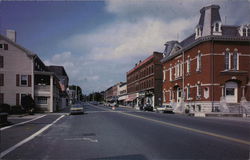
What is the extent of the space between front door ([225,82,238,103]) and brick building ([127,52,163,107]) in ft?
61.2

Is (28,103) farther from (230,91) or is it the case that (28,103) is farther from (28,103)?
(230,91)

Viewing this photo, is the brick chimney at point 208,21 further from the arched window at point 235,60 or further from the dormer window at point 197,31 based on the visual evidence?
the arched window at point 235,60

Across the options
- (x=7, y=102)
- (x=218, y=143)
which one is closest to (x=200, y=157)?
(x=218, y=143)

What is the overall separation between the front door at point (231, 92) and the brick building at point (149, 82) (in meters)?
18.7

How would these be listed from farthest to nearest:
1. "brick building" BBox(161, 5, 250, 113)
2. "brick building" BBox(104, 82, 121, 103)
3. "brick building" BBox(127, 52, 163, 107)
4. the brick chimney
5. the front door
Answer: "brick building" BBox(104, 82, 121, 103)
"brick building" BBox(127, 52, 163, 107)
the brick chimney
the front door
"brick building" BBox(161, 5, 250, 113)

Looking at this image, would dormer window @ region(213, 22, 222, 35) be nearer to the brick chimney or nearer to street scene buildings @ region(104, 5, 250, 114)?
street scene buildings @ region(104, 5, 250, 114)

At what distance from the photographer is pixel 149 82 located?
6006 centimetres

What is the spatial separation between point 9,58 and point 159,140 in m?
30.6

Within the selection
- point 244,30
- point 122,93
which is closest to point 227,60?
point 244,30

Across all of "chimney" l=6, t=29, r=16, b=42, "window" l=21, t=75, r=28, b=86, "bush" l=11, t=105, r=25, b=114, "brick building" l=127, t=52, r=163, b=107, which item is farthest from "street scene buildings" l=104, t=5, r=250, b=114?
"chimney" l=6, t=29, r=16, b=42

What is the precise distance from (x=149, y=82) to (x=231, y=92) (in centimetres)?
2862

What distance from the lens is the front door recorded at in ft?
107

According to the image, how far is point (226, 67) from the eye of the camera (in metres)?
33.1

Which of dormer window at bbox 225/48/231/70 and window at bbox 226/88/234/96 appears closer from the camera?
window at bbox 226/88/234/96
